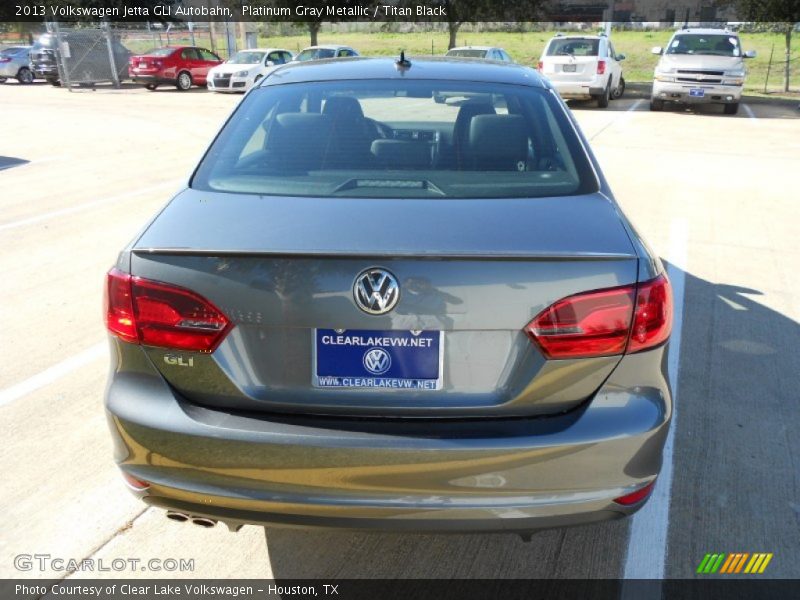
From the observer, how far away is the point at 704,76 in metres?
17.3

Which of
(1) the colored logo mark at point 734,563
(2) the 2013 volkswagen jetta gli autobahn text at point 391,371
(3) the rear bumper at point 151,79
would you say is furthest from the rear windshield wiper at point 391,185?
(3) the rear bumper at point 151,79

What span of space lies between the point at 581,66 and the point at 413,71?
16396mm

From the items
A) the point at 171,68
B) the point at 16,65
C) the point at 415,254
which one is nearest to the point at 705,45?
the point at 171,68

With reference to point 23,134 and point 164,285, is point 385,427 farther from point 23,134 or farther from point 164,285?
point 23,134

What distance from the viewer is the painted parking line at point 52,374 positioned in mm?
3972

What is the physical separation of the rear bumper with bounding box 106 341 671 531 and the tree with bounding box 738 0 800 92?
25.8 metres

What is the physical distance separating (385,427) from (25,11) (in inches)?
2147

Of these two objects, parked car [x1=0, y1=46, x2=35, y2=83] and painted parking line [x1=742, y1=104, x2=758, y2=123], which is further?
parked car [x1=0, y1=46, x2=35, y2=83]

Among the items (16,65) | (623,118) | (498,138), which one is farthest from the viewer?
(16,65)

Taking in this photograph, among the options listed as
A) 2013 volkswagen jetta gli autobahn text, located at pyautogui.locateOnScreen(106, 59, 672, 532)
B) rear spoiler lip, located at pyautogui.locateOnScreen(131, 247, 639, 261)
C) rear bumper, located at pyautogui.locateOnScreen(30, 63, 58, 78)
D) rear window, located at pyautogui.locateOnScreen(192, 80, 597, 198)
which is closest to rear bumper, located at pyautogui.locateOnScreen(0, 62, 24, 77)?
rear bumper, located at pyautogui.locateOnScreen(30, 63, 58, 78)

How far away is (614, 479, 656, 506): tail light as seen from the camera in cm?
223

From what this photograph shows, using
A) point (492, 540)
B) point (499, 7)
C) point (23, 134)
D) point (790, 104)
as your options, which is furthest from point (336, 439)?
point (499, 7)

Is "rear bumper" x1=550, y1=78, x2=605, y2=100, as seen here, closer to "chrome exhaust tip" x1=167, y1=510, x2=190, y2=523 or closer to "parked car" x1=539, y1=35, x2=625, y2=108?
"parked car" x1=539, y1=35, x2=625, y2=108

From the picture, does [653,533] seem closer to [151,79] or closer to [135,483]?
[135,483]
